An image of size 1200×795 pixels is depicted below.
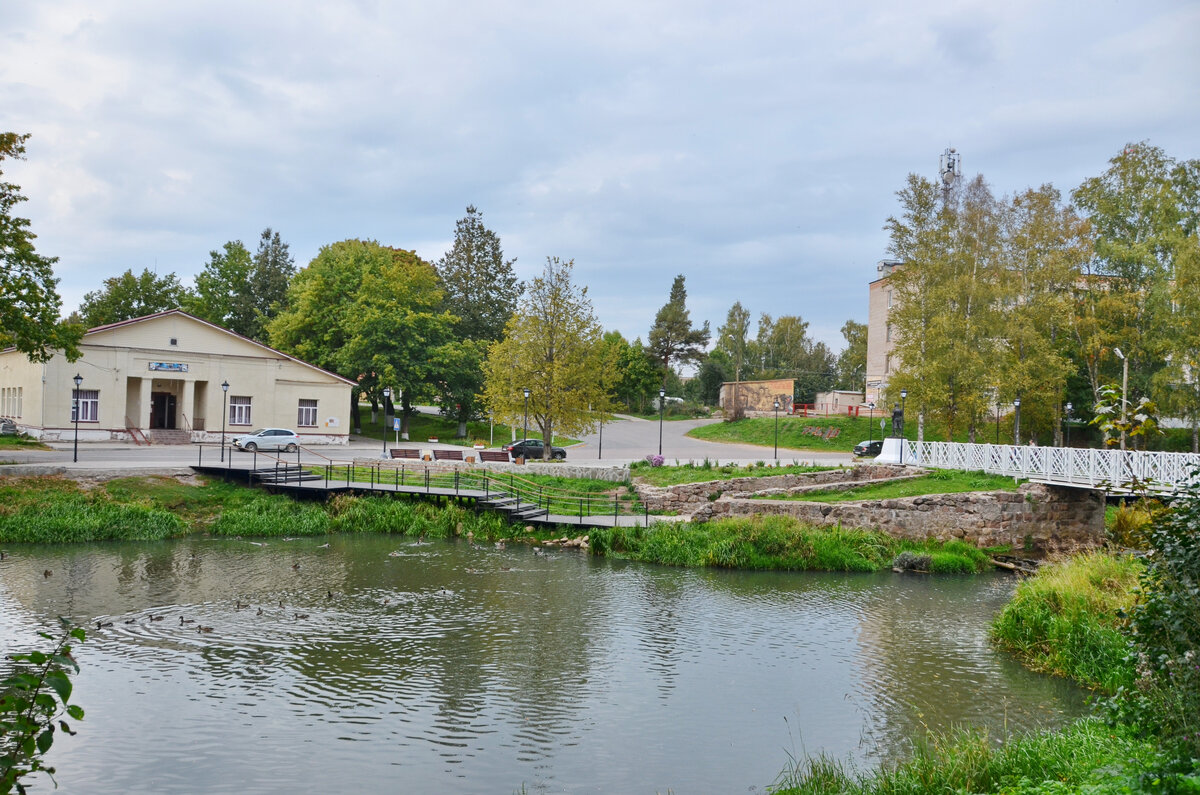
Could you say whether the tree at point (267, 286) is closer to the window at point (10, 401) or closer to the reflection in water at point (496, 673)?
the window at point (10, 401)

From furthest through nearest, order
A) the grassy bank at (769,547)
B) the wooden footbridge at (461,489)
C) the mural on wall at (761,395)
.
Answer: the mural on wall at (761,395) < the wooden footbridge at (461,489) < the grassy bank at (769,547)

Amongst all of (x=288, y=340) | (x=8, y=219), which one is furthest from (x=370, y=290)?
(x=8, y=219)

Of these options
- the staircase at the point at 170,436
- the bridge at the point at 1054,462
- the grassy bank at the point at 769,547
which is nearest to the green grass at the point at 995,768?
the grassy bank at the point at 769,547

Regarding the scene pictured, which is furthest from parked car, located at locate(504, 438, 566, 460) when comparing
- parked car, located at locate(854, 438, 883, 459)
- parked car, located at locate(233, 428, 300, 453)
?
parked car, located at locate(854, 438, 883, 459)

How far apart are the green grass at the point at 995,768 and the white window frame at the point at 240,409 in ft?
140

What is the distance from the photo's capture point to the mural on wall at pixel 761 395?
60906 millimetres

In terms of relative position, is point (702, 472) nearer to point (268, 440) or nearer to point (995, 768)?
point (995, 768)

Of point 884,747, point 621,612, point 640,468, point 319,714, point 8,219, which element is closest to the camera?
point 884,747

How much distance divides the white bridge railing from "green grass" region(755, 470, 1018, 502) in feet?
2.02

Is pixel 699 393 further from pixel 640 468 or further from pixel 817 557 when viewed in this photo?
pixel 817 557

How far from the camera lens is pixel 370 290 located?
54.0 metres

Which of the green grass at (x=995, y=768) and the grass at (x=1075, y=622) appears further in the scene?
the grass at (x=1075, y=622)

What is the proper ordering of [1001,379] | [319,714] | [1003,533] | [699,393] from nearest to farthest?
[319,714] < [1003,533] < [1001,379] < [699,393]

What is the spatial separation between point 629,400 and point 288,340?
36.9m
